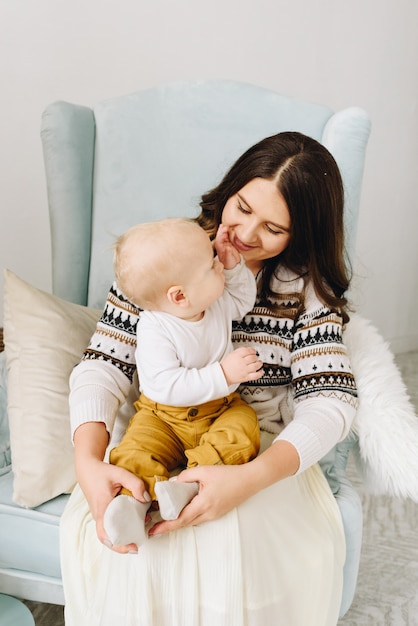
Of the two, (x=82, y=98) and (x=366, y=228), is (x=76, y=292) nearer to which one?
(x=82, y=98)

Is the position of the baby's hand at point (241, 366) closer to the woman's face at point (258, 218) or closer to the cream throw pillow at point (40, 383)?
the woman's face at point (258, 218)

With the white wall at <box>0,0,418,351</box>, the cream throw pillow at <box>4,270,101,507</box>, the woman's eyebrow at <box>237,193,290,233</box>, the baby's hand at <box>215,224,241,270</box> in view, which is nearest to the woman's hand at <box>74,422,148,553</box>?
the cream throw pillow at <box>4,270,101,507</box>

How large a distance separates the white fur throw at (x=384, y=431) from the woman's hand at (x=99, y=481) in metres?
0.44

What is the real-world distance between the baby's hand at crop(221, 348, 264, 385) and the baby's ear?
0.11m

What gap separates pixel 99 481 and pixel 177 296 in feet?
1.01

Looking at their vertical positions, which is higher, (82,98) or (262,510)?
(82,98)

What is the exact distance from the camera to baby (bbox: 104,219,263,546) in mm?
1001

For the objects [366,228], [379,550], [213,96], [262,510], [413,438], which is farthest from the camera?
[366,228]

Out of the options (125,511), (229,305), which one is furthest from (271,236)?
(125,511)

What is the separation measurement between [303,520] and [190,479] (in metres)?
0.22

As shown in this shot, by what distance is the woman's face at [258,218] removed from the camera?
115cm

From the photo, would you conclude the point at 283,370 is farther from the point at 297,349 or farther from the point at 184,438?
the point at 184,438

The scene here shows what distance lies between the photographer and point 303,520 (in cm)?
105

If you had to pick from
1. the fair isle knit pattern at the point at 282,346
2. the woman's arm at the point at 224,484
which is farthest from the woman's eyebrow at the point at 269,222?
the woman's arm at the point at 224,484
